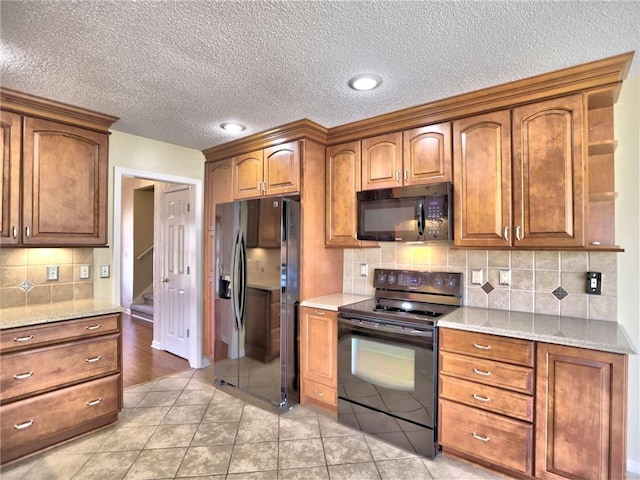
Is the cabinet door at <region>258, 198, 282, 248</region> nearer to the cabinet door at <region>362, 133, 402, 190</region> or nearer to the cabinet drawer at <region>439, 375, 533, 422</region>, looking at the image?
the cabinet door at <region>362, 133, 402, 190</region>

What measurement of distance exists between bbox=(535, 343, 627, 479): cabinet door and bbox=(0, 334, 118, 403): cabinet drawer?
2852 mm

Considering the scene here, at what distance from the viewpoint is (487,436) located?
196 centimetres

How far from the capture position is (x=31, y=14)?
147 centimetres

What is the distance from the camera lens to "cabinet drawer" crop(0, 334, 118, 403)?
6.64 feet

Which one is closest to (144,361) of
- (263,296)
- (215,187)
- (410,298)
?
(263,296)

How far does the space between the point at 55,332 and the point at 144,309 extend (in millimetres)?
4131

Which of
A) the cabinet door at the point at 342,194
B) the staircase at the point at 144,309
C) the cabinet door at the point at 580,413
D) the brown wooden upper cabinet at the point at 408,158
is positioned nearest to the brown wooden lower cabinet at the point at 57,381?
the cabinet door at the point at 342,194

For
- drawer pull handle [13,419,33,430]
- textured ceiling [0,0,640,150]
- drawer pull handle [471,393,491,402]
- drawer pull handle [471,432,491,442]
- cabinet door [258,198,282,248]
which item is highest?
textured ceiling [0,0,640,150]

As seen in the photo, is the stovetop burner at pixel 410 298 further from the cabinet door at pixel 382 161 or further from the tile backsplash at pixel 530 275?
the cabinet door at pixel 382 161

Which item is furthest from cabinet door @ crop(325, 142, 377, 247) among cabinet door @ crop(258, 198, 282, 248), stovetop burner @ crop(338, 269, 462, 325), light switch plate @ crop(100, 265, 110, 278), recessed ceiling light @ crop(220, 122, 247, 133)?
light switch plate @ crop(100, 265, 110, 278)

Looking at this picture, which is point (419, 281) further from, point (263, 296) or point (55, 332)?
point (55, 332)

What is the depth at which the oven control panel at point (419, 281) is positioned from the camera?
264 cm

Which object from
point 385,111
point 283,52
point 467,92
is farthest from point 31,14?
point 467,92

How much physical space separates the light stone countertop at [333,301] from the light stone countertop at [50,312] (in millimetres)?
1491
